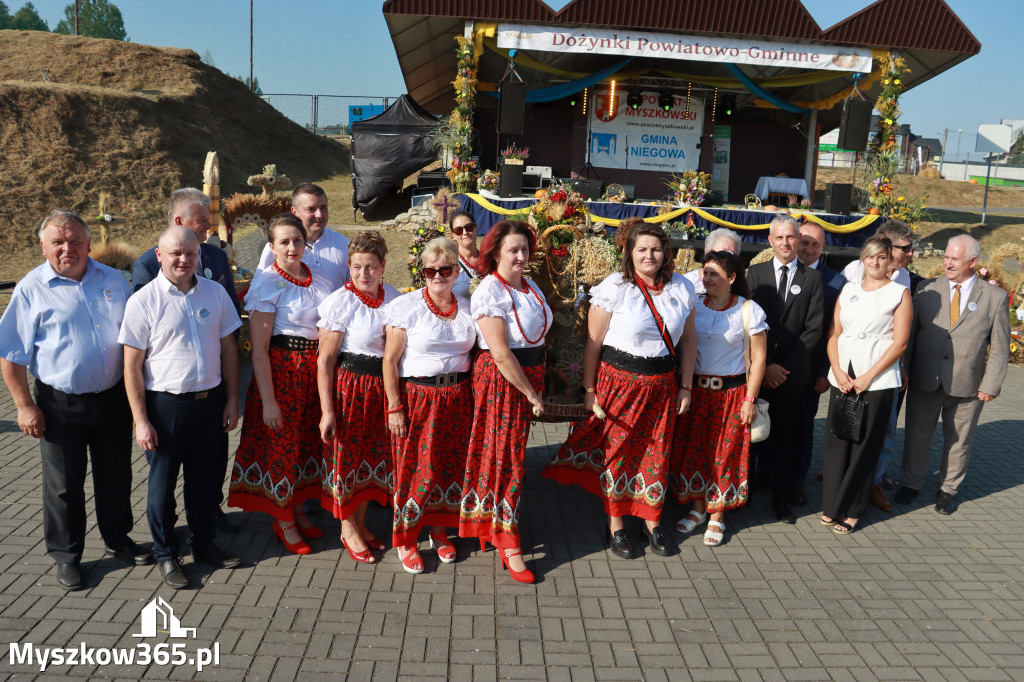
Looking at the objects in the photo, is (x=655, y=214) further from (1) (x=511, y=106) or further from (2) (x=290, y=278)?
(2) (x=290, y=278)

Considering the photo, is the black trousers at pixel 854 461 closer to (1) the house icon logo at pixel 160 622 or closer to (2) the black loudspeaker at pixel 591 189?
(1) the house icon logo at pixel 160 622

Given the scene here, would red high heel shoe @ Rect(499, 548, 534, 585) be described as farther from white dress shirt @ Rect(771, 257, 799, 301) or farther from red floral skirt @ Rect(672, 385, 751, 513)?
white dress shirt @ Rect(771, 257, 799, 301)

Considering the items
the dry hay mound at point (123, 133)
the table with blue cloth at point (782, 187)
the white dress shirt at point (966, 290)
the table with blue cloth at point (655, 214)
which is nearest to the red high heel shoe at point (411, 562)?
the white dress shirt at point (966, 290)

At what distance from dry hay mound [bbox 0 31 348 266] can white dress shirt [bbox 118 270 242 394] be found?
622 inches

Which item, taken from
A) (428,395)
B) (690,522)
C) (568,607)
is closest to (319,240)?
(428,395)

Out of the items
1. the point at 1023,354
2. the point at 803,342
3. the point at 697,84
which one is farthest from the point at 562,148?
the point at 803,342

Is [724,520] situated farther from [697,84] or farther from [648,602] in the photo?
[697,84]

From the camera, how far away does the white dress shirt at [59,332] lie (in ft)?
11.2

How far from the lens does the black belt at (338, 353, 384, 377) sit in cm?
382

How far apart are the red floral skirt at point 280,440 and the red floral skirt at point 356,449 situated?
18cm

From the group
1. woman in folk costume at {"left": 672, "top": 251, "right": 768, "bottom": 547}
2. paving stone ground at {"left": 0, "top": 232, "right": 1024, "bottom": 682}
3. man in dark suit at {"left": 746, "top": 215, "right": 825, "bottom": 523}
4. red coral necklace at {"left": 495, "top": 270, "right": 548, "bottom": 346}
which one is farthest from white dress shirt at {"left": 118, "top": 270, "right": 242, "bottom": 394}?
man in dark suit at {"left": 746, "top": 215, "right": 825, "bottom": 523}

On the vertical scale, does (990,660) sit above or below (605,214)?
below

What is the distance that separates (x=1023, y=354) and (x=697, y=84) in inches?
366

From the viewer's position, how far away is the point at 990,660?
3.36m
